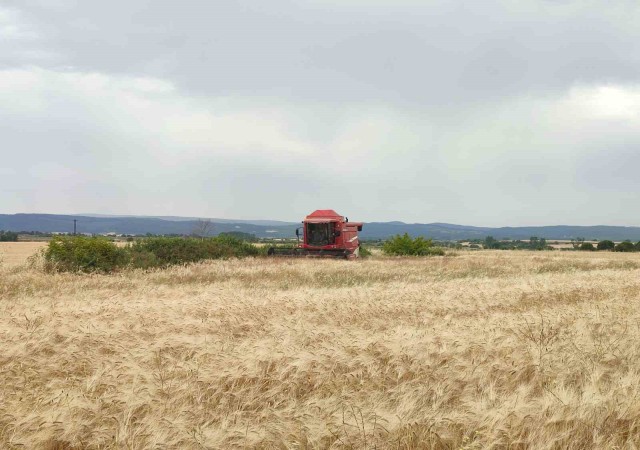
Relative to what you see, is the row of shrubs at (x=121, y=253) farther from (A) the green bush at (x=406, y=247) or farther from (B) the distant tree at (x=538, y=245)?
(B) the distant tree at (x=538, y=245)

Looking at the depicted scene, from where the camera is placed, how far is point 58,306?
33.0 ft

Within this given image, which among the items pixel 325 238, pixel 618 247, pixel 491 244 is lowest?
pixel 491 244

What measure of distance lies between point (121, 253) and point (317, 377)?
810 inches

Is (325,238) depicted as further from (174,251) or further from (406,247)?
(406,247)

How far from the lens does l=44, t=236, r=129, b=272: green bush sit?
71.2 ft

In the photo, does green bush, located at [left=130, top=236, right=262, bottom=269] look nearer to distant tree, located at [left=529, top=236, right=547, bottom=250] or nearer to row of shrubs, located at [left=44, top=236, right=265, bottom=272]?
row of shrubs, located at [left=44, top=236, right=265, bottom=272]

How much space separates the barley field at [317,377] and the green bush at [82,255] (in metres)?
12.9

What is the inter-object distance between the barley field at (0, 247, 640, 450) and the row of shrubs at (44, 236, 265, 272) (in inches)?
516

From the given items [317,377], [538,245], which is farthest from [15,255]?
[538,245]

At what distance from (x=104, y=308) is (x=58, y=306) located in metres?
1.24

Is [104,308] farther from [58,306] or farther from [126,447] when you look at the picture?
[126,447]

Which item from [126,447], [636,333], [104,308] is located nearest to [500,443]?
[126,447]

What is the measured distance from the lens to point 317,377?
5047 millimetres

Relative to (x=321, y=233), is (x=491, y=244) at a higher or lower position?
lower
